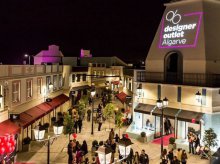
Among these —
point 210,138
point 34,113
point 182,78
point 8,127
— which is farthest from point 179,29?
point 8,127

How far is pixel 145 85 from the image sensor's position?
2719 cm

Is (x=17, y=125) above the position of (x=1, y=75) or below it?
below

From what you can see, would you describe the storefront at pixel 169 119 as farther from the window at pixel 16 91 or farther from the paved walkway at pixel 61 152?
the window at pixel 16 91

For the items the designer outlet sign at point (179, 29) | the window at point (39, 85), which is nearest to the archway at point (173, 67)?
the designer outlet sign at point (179, 29)

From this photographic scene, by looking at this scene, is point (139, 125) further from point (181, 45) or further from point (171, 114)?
point (181, 45)

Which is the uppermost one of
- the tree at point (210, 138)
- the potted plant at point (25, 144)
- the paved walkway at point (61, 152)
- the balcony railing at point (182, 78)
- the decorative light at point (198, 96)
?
the balcony railing at point (182, 78)

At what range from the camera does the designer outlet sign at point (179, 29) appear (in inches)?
955

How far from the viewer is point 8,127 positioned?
18094 millimetres

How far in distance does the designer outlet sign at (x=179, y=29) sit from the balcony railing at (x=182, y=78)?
105 inches

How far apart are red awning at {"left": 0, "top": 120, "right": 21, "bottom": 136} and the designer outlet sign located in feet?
50.1

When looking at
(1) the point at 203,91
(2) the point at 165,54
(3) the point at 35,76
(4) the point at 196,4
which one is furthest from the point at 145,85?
(3) the point at 35,76

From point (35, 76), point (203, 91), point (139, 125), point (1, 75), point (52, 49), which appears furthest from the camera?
point (52, 49)

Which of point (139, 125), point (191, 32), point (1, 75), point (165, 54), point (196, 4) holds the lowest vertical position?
point (139, 125)

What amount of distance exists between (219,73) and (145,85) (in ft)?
22.3
